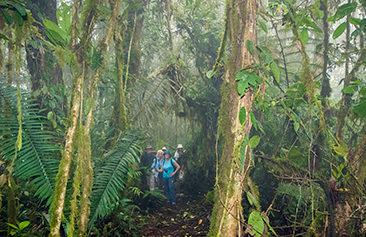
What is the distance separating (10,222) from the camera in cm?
262

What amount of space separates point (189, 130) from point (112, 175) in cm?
306

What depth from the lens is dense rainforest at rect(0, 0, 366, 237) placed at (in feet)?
6.86

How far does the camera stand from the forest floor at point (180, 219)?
13.0 feet

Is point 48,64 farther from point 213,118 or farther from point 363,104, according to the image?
point 363,104

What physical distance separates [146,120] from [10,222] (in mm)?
2476

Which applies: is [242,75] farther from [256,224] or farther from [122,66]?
[122,66]

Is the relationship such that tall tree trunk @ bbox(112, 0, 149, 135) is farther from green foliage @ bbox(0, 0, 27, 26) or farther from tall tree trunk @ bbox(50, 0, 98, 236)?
green foliage @ bbox(0, 0, 27, 26)

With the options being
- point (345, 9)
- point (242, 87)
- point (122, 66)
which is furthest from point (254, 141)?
point (122, 66)

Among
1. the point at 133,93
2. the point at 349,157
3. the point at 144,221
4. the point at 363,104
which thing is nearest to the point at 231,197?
the point at 363,104

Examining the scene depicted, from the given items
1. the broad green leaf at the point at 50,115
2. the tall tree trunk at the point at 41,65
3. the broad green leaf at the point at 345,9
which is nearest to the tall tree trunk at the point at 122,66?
the broad green leaf at the point at 50,115

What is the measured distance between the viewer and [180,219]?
15.0 feet

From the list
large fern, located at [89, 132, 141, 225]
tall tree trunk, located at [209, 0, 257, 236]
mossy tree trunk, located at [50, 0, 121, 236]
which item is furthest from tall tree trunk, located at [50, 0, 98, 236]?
tall tree trunk, located at [209, 0, 257, 236]

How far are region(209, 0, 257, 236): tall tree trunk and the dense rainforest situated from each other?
0.01 m

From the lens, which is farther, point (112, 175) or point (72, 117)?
point (112, 175)
